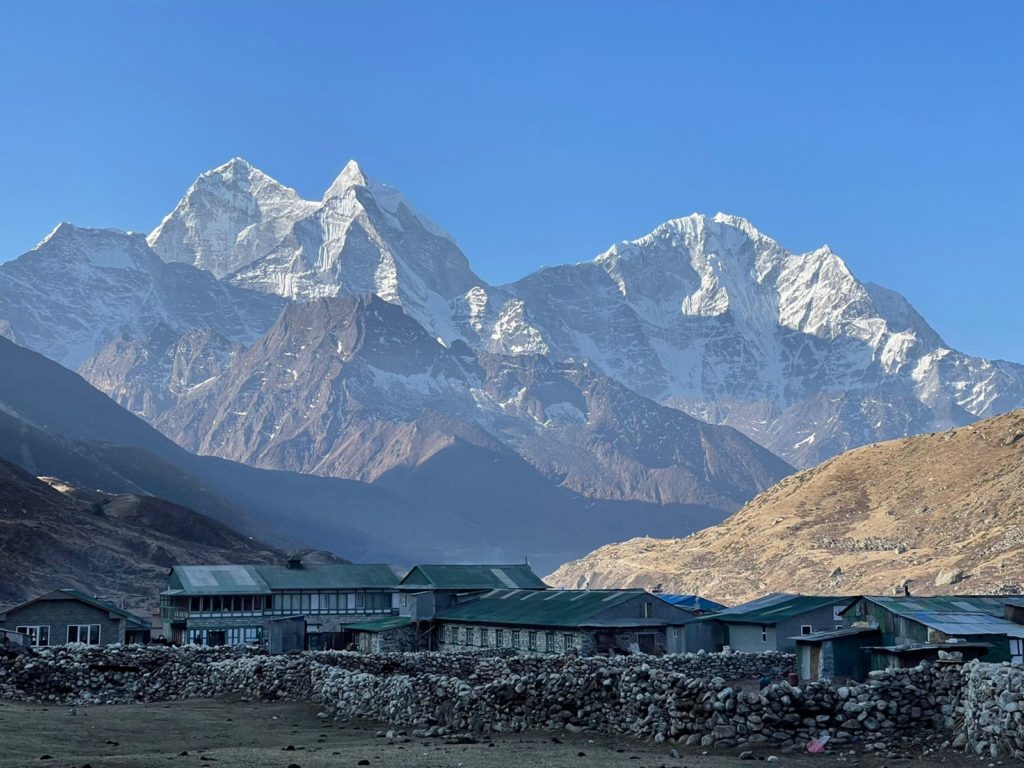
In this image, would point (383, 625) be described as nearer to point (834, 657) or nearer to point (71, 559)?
point (834, 657)

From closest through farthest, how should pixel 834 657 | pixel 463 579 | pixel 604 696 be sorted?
pixel 604 696, pixel 834 657, pixel 463 579

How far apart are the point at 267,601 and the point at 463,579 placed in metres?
15.8

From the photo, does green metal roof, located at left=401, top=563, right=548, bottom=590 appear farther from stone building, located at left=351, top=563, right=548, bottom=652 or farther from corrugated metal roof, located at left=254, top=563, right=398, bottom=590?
corrugated metal roof, located at left=254, top=563, right=398, bottom=590

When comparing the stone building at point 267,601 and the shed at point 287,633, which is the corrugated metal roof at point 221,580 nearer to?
the stone building at point 267,601

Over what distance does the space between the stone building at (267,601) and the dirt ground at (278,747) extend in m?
57.7

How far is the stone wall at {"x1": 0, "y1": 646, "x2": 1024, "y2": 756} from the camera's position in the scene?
2962cm

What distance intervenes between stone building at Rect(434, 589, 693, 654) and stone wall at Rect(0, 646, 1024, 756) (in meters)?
25.2

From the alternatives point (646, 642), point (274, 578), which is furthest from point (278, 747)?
point (274, 578)

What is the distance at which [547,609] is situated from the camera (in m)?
81.9

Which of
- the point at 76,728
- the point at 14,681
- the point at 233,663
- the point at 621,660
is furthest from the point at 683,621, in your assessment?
the point at 76,728

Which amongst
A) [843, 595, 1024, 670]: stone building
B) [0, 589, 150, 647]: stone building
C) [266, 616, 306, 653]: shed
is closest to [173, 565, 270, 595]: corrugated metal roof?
[266, 616, 306, 653]: shed

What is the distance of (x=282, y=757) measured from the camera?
3000cm

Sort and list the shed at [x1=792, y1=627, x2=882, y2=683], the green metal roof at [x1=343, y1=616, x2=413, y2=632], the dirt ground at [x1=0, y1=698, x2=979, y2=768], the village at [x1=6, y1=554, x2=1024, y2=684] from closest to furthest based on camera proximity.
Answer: the dirt ground at [x1=0, y1=698, x2=979, y2=768], the shed at [x1=792, y1=627, x2=882, y2=683], the village at [x1=6, y1=554, x2=1024, y2=684], the green metal roof at [x1=343, y1=616, x2=413, y2=632]

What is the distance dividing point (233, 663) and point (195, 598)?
173 feet
